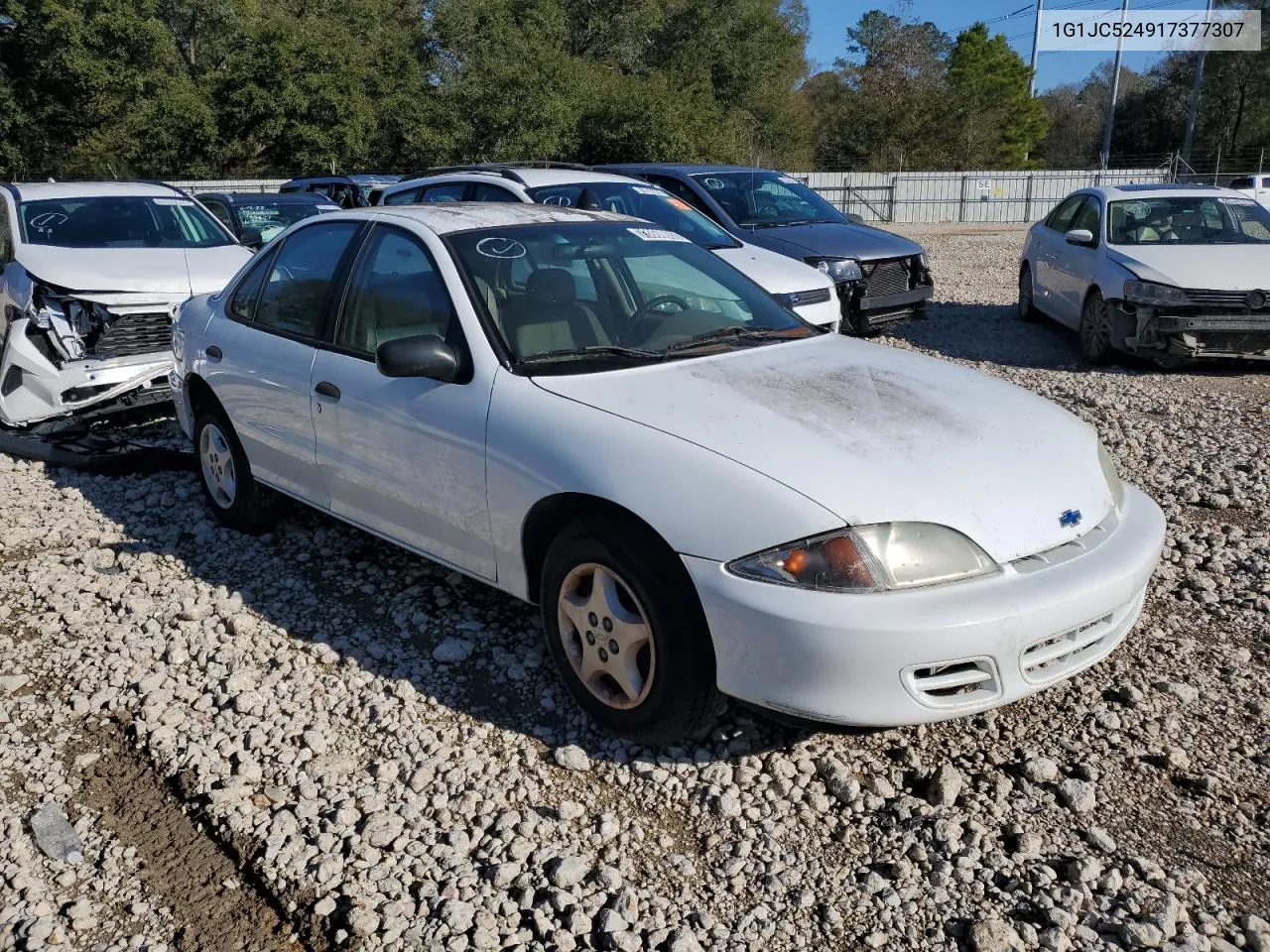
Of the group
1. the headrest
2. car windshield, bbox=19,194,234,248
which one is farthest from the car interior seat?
car windshield, bbox=19,194,234,248

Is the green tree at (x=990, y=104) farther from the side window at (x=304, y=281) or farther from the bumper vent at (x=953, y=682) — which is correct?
the bumper vent at (x=953, y=682)

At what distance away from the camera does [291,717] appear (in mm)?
3787

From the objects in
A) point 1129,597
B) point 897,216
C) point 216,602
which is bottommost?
point 897,216

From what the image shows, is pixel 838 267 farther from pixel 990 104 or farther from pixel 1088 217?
pixel 990 104

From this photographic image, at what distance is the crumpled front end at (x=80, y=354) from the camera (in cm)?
691

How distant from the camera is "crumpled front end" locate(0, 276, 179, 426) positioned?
22.7ft

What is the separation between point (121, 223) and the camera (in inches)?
337

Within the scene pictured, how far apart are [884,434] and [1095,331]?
7.23 metres

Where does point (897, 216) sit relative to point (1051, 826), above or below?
below

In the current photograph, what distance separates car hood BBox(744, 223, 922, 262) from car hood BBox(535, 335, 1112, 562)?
21.3 ft

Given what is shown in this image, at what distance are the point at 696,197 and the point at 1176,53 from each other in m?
53.0

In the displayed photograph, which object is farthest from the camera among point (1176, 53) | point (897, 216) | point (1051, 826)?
point (1176, 53)

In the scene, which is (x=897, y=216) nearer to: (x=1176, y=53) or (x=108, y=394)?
(x=1176, y=53)

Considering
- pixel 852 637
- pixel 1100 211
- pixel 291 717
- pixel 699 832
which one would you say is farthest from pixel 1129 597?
pixel 1100 211
